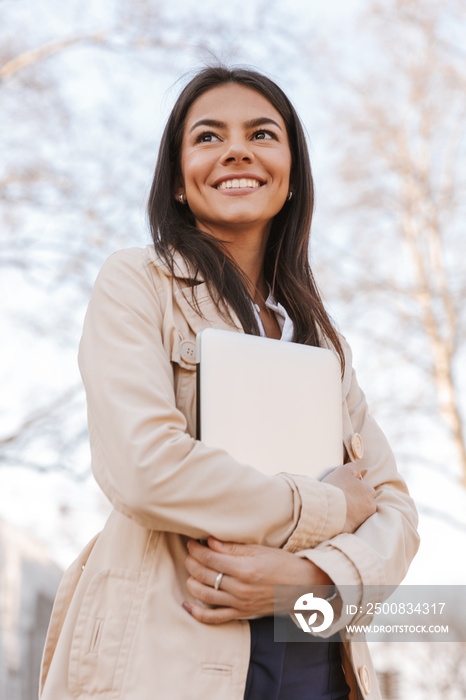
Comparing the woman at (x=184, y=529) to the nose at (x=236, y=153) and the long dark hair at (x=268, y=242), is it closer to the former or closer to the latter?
the long dark hair at (x=268, y=242)

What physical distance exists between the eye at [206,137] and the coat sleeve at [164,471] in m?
0.62

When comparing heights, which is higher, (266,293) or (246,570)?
(266,293)

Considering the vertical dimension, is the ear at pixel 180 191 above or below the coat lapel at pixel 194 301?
above

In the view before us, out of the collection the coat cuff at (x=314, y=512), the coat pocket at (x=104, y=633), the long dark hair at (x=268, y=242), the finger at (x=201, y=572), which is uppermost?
the long dark hair at (x=268, y=242)

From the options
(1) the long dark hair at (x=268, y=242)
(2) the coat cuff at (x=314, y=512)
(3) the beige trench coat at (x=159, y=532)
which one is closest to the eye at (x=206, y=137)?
(1) the long dark hair at (x=268, y=242)

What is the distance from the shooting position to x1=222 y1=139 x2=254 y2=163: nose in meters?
2.06

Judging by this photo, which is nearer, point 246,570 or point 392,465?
point 246,570

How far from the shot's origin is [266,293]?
7.39 feet

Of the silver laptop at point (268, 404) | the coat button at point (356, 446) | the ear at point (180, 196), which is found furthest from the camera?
the ear at point (180, 196)

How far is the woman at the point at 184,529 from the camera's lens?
1.50 m

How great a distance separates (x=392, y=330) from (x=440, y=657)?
3.72m

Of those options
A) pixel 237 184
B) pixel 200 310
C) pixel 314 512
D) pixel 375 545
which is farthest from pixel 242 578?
pixel 237 184

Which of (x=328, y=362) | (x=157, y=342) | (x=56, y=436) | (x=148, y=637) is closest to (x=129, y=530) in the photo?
(x=148, y=637)

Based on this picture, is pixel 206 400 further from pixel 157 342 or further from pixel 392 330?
pixel 392 330
